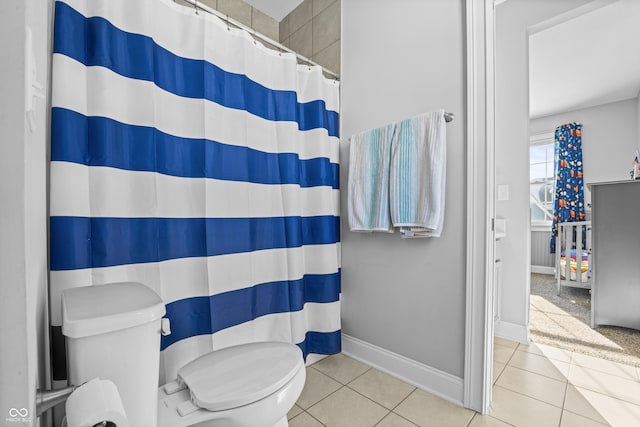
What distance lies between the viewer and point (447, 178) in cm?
135

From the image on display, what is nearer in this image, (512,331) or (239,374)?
(239,374)

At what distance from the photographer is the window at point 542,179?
14.3 ft

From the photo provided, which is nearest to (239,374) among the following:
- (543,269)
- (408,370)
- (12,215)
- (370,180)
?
(12,215)

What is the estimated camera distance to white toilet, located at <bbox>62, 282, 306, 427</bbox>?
576 millimetres

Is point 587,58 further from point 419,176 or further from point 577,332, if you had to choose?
point 419,176

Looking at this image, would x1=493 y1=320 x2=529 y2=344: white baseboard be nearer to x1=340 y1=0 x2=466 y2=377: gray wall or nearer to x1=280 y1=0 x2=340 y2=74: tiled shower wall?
x1=340 y1=0 x2=466 y2=377: gray wall

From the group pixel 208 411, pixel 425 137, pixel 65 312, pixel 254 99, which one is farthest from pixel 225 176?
pixel 425 137

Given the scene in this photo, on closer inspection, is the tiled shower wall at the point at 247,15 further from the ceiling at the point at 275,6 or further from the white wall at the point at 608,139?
the white wall at the point at 608,139

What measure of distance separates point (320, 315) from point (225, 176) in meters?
0.98

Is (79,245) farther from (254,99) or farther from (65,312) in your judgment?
(254,99)


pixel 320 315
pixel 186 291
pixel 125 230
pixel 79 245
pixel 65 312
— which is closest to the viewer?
pixel 65 312

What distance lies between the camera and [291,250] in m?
1.50

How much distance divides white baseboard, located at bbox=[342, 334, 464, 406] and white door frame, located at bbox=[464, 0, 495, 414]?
66 mm

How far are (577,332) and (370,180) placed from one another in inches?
81.1
